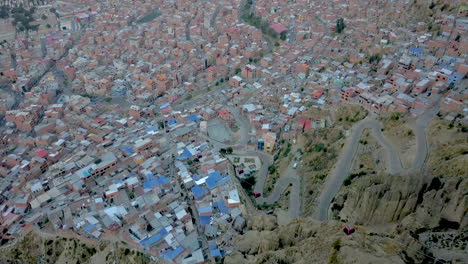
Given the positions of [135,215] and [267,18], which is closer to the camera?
[135,215]

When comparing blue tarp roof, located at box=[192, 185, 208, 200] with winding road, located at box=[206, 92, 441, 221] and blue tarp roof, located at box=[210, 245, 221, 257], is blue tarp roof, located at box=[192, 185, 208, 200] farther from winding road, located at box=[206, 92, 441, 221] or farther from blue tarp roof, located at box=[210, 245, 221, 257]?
blue tarp roof, located at box=[210, 245, 221, 257]

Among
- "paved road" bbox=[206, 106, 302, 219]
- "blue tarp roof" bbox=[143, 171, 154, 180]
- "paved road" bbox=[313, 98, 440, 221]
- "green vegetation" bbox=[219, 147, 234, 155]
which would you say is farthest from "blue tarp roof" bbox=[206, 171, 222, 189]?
"paved road" bbox=[313, 98, 440, 221]

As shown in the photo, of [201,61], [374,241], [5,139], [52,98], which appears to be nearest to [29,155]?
[5,139]

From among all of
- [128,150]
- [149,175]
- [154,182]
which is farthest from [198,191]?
[128,150]

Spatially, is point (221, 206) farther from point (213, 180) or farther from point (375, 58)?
point (375, 58)

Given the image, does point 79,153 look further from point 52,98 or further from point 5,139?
point 52,98

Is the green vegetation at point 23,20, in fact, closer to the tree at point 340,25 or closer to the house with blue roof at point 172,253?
the tree at point 340,25

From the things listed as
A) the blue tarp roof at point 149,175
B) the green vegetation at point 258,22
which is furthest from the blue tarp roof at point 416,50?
the blue tarp roof at point 149,175
